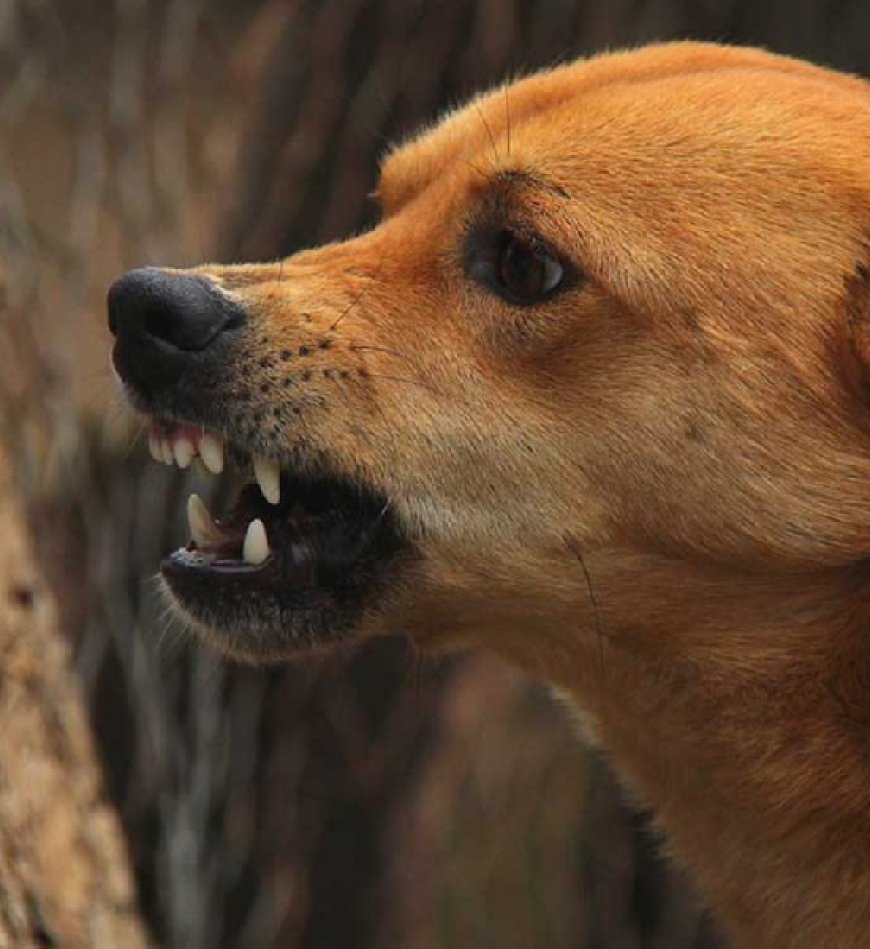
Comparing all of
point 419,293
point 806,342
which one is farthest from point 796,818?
point 419,293

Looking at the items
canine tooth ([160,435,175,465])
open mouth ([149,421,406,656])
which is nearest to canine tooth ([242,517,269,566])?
open mouth ([149,421,406,656])

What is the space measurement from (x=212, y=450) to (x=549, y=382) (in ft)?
1.98

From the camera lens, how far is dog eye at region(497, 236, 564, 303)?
10.9ft

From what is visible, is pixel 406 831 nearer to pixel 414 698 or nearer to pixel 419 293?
pixel 414 698

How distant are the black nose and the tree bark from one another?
0.66 m

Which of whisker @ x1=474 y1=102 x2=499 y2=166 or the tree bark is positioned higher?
whisker @ x1=474 y1=102 x2=499 y2=166

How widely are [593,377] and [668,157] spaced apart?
16.0 inches

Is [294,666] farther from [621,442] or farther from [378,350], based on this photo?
[621,442]

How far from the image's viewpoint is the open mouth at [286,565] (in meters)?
3.40

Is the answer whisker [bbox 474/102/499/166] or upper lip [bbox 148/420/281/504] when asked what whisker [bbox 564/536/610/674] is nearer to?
upper lip [bbox 148/420/281/504]

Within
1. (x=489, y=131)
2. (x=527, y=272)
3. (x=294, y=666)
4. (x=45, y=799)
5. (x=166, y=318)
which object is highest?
(x=489, y=131)

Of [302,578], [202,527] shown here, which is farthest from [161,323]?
[302,578]

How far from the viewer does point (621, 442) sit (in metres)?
3.28

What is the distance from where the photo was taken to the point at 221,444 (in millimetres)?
3436
